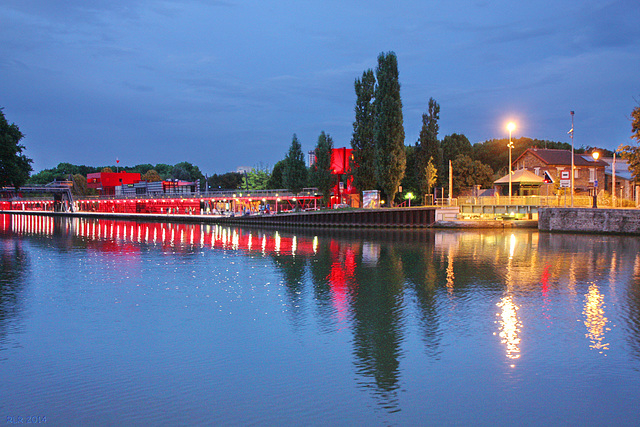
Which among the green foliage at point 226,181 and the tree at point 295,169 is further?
the green foliage at point 226,181

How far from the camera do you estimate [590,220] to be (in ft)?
155

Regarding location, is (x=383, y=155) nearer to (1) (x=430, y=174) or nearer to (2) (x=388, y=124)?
(2) (x=388, y=124)

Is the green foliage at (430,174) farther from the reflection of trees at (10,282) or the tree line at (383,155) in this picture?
the reflection of trees at (10,282)

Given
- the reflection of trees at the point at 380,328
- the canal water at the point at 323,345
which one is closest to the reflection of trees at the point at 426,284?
the canal water at the point at 323,345

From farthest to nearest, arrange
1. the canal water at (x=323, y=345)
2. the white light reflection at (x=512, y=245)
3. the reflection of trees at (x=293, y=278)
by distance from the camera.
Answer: the white light reflection at (x=512, y=245)
the reflection of trees at (x=293, y=278)
the canal water at (x=323, y=345)

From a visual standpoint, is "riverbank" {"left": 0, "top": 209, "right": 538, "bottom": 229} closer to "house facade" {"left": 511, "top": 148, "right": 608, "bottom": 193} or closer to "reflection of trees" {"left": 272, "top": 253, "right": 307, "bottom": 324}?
"house facade" {"left": 511, "top": 148, "right": 608, "bottom": 193}

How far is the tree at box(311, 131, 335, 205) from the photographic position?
245 feet

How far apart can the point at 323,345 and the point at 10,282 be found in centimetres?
1671

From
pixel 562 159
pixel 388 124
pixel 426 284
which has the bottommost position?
pixel 426 284

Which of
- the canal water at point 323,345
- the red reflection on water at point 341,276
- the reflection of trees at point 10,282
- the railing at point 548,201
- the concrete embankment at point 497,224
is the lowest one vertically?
the canal water at point 323,345

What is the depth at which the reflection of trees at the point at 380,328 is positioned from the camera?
11.3 metres

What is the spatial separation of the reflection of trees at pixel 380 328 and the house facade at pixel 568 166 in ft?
166

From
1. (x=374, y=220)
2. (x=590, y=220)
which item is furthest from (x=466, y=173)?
(x=590, y=220)

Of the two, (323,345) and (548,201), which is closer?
(323,345)
